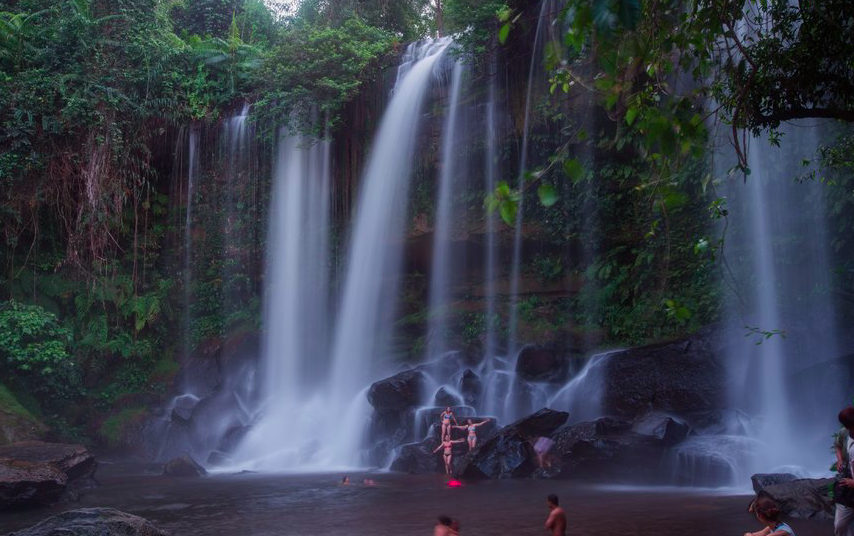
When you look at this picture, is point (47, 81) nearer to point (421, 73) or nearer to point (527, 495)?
point (421, 73)

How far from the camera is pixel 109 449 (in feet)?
54.0

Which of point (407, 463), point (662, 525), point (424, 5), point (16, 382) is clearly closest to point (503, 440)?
point (407, 463)

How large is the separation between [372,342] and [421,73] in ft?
23.7

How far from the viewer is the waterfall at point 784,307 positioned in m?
11.5

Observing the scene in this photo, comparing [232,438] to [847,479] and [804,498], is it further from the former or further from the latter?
[847,479]

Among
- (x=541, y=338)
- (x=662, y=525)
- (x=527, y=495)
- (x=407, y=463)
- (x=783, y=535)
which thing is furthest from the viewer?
(x=541, y=338)

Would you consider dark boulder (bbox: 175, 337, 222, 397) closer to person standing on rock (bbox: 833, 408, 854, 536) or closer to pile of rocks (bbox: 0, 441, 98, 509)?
pile of rocks (bbox: 0, 441, 98, 509)

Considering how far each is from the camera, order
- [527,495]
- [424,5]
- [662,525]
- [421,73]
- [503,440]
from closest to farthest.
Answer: [662,525]
[527,495]
[503,440]
[421,73]
[424,5]

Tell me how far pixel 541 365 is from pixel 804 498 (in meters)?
→ 6.95

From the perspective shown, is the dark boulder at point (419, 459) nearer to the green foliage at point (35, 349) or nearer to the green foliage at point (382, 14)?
the green foliage at point (35, 349)

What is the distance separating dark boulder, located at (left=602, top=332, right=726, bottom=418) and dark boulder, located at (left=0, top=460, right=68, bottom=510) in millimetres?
9342

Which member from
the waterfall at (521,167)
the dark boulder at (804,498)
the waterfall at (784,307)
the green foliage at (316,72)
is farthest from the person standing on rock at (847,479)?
the green foliage at (316,72)

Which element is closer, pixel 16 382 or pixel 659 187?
pixel 659 187

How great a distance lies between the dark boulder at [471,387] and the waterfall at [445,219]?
2630 millimetres
